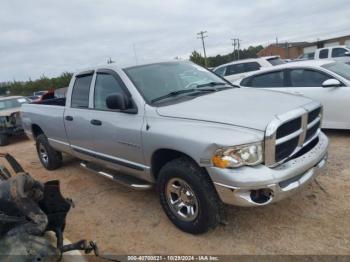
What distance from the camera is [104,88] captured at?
4.66m

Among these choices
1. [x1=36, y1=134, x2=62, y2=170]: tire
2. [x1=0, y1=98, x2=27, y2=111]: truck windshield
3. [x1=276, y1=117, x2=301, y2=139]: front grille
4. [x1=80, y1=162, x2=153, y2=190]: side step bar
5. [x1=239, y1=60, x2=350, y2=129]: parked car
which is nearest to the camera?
[x1=276, y1=117, x2=301, y2=139]: front grille

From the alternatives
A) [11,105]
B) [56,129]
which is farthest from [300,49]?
[56,129]

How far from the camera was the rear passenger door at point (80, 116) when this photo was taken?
4848mm

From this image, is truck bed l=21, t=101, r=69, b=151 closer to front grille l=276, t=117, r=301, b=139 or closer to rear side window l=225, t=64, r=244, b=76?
front grille l=276, t=117, r=301, b=139

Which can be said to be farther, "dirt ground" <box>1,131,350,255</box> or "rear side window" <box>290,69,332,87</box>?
"rear side window" <box>290,69,332,87</box>

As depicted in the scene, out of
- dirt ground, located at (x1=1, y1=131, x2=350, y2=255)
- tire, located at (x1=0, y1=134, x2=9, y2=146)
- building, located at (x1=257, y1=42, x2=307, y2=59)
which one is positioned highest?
dirt ground, located at (x1=1, y1=131, x2=350, y2=255)

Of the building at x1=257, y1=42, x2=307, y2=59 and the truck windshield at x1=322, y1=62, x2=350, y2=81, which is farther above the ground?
the truck windshield at x1=322, y1=62, x2=350, y2=81

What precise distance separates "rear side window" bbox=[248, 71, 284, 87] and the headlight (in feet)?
15.5

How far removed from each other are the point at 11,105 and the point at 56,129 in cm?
803

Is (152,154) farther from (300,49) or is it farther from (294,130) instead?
(300,49)

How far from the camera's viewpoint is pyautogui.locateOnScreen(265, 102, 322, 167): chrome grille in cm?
305

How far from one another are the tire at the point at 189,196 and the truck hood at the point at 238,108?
506 mm

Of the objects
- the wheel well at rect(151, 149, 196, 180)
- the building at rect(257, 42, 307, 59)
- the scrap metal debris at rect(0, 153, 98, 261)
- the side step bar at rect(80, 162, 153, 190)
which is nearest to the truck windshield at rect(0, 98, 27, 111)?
the side step bar at rect(80, 162, 153, 190)

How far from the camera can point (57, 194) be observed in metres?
3.13
